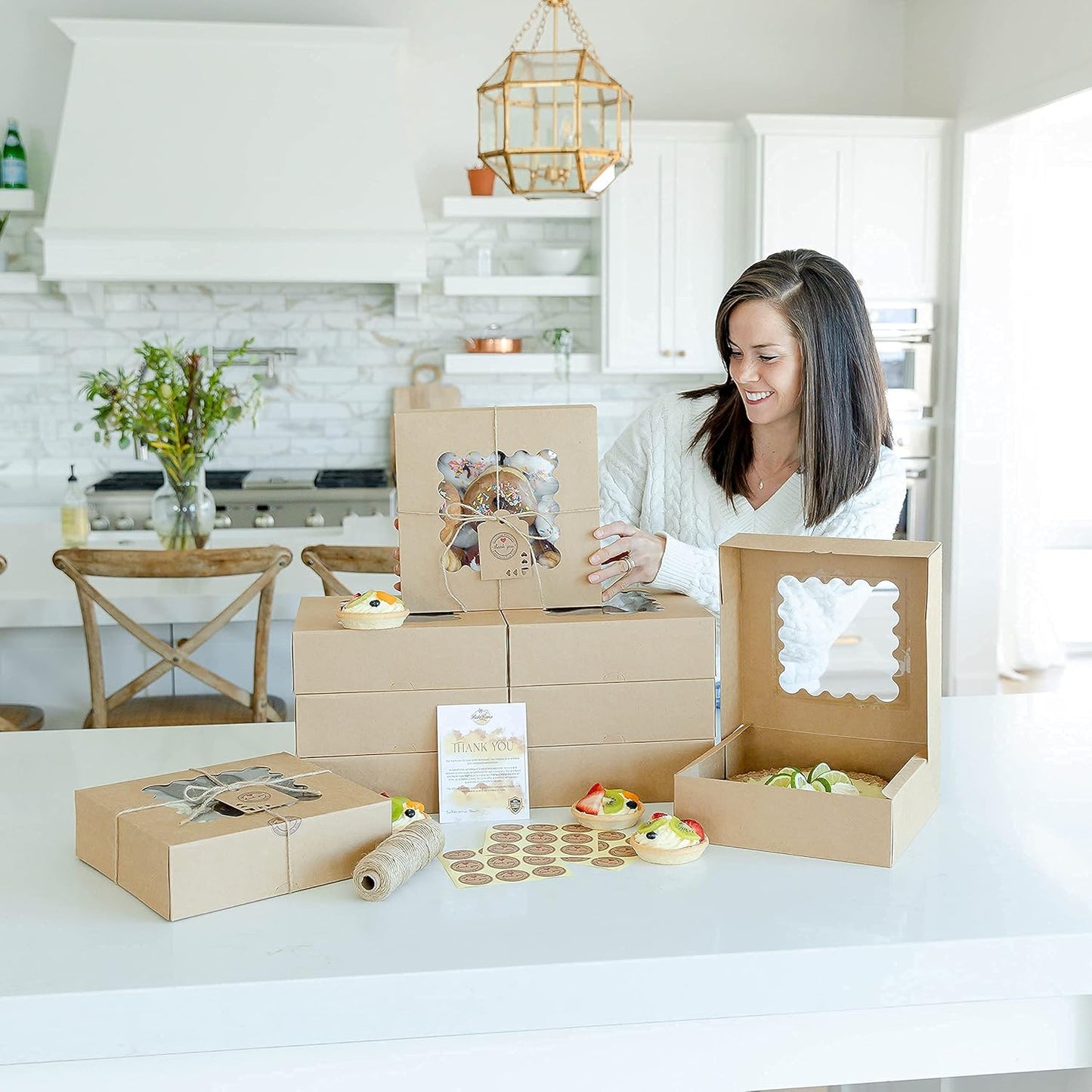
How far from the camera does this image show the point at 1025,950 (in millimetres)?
1084

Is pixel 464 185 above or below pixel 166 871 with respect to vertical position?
above

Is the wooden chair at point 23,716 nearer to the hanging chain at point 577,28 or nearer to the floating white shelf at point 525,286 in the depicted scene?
the hanging chain at point 577,28

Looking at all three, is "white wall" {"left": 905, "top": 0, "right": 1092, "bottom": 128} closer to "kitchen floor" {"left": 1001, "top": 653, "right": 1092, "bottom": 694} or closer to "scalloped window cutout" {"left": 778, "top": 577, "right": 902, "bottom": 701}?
"kitchen floor" {"left": 1001, "top": 653, "right": 1092, "bottom": 694}

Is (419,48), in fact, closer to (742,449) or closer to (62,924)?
(742,449)

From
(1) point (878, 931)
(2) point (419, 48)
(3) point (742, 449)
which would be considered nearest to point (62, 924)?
(1) point (878, 931)

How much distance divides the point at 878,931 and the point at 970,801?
0.40 m

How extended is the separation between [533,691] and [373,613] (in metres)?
0.19

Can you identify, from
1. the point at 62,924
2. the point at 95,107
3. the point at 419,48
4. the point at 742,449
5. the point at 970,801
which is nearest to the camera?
the point at 62,924

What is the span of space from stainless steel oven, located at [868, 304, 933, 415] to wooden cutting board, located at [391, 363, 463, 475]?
1.84m

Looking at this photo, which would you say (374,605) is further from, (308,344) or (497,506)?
(308,344)

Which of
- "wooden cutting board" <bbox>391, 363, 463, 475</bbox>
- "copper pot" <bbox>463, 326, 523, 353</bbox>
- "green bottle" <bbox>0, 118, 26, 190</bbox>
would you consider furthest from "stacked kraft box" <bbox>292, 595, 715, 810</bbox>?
"green bottle" <bbox>0, 118, 26, 190</bbox>

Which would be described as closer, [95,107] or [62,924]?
[62,924]

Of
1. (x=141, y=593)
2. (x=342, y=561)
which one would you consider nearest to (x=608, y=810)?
(x=342, y=561)

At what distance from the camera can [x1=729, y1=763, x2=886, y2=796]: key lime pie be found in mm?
1282
